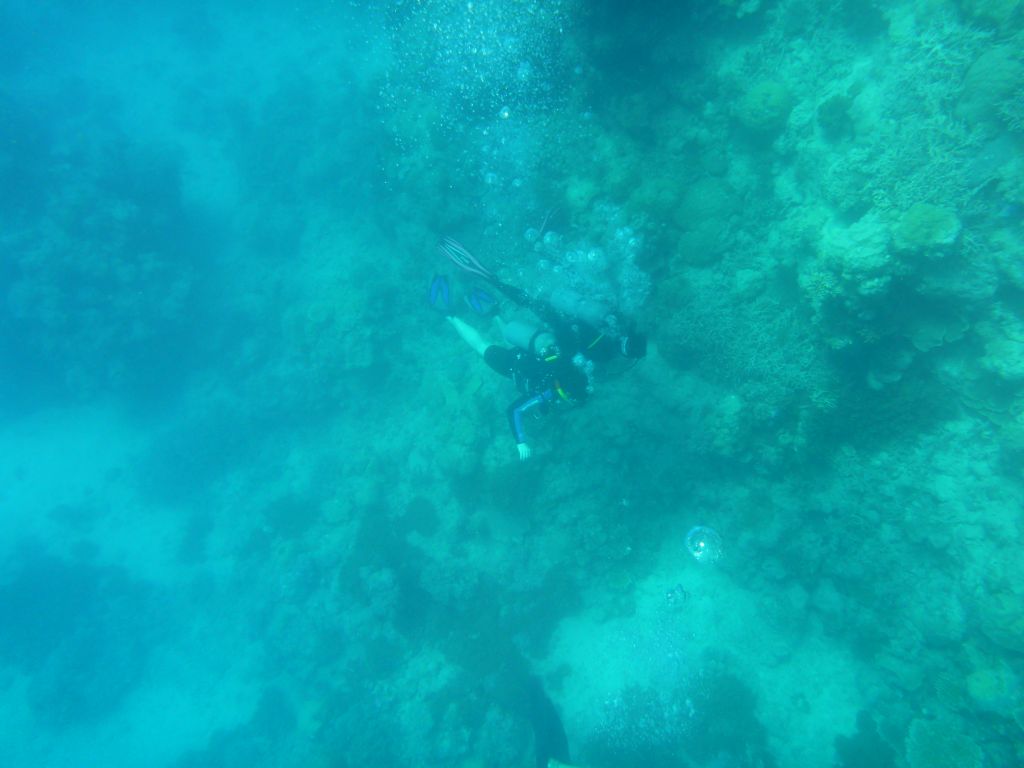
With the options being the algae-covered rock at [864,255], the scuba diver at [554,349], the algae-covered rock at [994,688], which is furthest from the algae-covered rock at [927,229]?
the algae-covered rock at [994,688]

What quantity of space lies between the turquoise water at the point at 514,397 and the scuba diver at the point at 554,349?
703mm

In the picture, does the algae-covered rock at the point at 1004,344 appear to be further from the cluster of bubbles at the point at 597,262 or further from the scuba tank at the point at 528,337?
the scuba tank at the point at 528,337

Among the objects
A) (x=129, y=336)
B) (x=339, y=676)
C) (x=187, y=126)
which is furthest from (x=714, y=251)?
(x=187, y=126)

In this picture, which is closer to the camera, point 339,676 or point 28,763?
point 339,676

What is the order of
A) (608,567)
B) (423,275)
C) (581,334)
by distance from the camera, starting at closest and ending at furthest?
(581,334), (608,567), (423,275)

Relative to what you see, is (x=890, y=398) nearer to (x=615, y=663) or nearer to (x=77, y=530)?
(x=615, y=663)

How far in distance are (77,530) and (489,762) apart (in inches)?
723

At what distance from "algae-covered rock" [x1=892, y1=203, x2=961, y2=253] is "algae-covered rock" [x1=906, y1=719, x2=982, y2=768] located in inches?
249

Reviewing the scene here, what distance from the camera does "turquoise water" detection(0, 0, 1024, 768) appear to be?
552 cm

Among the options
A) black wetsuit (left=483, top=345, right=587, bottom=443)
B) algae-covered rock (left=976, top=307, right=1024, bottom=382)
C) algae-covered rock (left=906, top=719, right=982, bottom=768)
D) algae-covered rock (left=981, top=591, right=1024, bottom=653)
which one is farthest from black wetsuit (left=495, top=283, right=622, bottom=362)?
algae-covered rock (left=906, top=719, right=982, bottom=768)

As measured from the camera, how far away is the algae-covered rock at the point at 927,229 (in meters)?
4.43

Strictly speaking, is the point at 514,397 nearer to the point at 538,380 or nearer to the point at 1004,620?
the point at 538,380

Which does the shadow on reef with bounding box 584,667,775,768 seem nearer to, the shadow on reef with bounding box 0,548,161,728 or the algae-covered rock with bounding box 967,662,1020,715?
the algae-covered rock with bounding box 967,662,1020,715

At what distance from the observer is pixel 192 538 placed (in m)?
16.2
